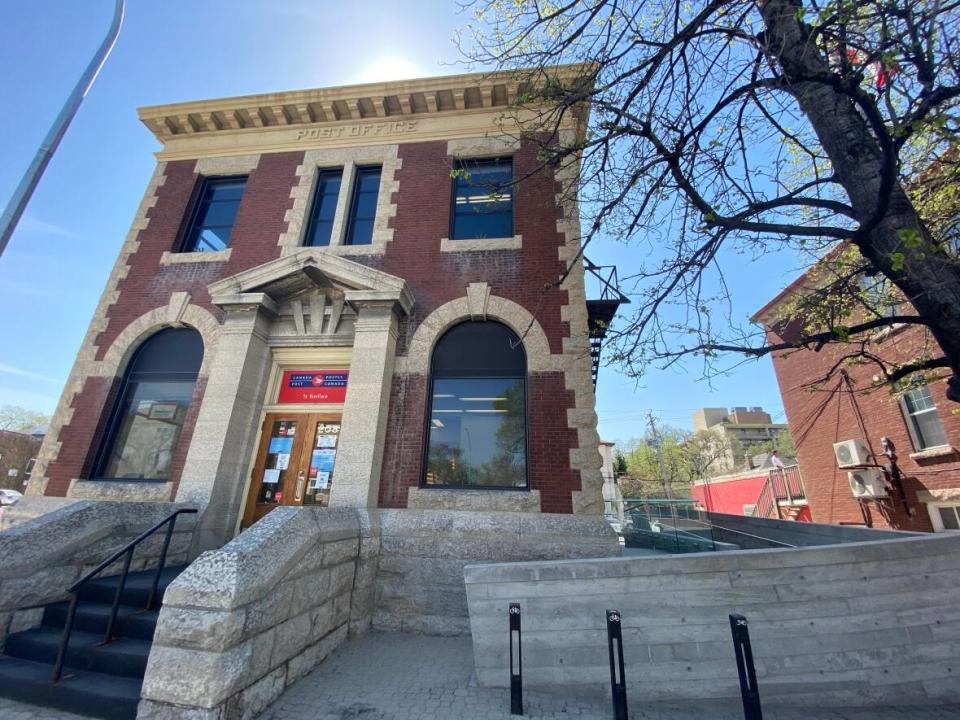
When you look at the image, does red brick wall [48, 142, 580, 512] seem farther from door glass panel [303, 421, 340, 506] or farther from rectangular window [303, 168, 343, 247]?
door glass panel [303, 421, 340, 506]

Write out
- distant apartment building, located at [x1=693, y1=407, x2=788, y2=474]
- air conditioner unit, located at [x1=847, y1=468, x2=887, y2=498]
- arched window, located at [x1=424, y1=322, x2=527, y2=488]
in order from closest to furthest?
arched window, located at [x1=424, y1=322, x2=527, y2=488] → air conditioner unit, located at [x1=847, y1=468, x2=887, y2=498] → distant apartment building, located at [x1=693, y1=407, x2=788, y2=474]

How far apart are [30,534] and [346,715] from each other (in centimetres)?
417

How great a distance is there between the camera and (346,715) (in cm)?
351

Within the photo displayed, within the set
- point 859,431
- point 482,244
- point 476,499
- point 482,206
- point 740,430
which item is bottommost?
point 476,499

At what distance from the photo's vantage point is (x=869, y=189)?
4.32m

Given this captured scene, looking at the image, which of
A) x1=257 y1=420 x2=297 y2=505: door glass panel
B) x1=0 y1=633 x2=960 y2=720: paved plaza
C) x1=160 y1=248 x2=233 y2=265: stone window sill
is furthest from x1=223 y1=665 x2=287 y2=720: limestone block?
x1=160 y1=248 x2=233 y2=265: stone window sill

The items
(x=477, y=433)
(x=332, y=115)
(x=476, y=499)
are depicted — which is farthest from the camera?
(x=332, y=115)

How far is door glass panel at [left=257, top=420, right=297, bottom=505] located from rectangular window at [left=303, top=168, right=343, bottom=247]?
423 centimetres

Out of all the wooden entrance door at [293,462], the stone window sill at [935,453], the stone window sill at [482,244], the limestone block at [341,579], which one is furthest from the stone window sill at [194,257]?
the stone window sill at [935,453]

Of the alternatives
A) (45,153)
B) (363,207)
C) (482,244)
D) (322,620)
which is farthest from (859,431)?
(45,153)

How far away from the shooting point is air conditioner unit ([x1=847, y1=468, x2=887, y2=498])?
1263 cm

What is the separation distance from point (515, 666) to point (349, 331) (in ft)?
19.4

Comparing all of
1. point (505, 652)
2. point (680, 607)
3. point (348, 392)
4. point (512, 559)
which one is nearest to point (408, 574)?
point (512, 559)

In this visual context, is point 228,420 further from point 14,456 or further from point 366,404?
point 14,456
